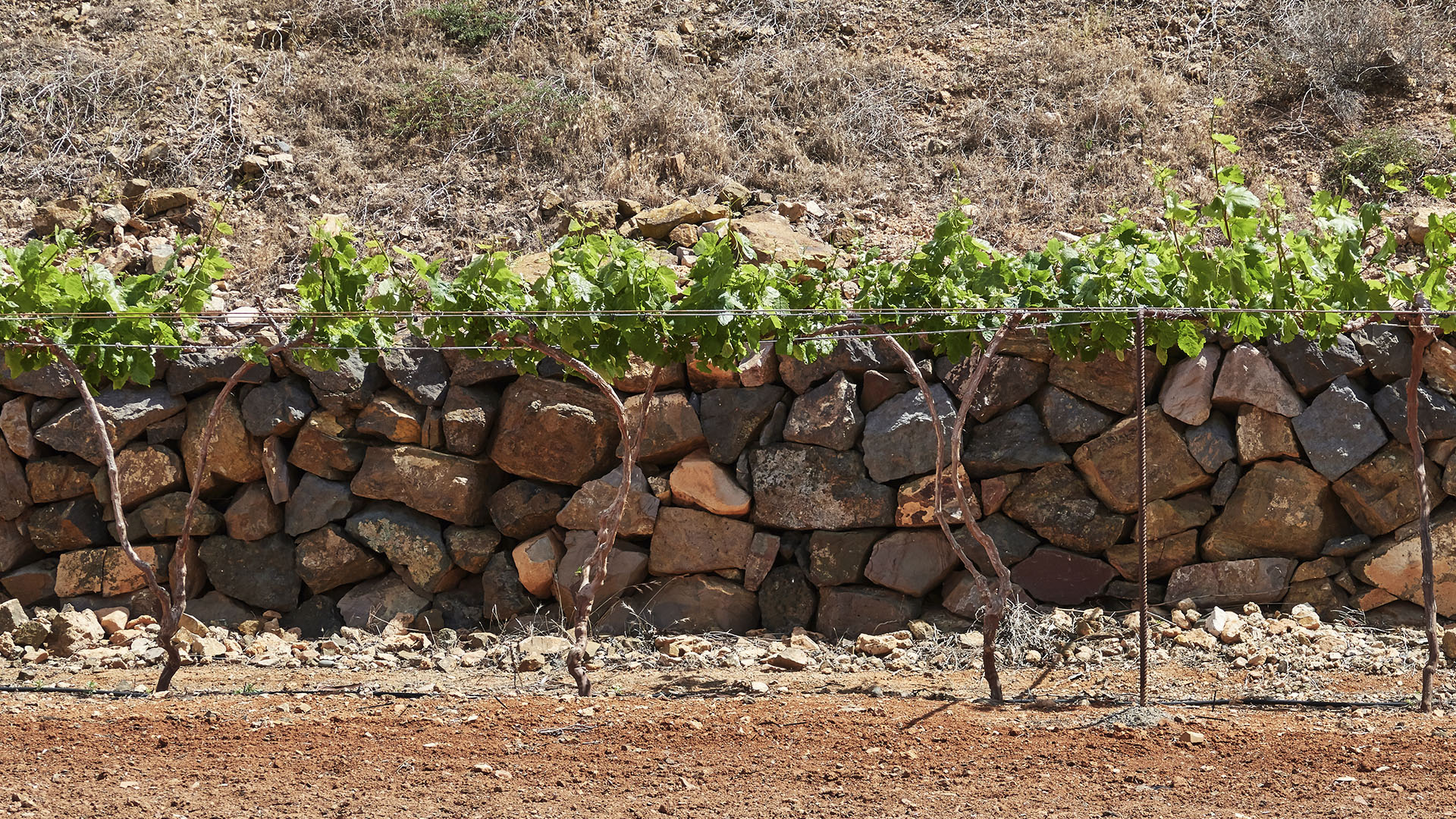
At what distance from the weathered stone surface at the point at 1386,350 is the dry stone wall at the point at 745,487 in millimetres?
11

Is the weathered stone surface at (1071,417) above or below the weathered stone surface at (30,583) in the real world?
above

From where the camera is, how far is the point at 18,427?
6.09 meters

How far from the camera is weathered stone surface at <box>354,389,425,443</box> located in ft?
19.3

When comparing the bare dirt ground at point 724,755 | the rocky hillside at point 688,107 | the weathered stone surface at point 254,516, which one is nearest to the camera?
the bare dirt ground at point 724,755

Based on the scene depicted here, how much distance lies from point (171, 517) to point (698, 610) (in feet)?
8.90

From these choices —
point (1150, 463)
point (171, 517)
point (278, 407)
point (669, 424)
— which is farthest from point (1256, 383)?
point (171, 517)

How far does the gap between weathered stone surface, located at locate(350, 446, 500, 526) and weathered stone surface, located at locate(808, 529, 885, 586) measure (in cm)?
171

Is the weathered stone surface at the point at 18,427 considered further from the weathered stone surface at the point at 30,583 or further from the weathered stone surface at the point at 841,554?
the weathered stone surface at the point at 841,554

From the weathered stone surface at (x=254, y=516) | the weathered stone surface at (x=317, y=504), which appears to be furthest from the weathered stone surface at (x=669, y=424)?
the weathered stone surface at (x=254, y=516)

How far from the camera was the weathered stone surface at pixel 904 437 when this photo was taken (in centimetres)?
559

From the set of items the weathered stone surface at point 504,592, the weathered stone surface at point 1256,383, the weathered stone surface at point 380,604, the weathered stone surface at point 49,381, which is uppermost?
the weathered stone surface at point 1256,383

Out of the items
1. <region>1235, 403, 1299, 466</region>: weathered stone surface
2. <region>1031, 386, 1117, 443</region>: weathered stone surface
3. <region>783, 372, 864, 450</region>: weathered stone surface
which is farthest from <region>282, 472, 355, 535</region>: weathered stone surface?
<region>1235, 403, 1299, 466</region>: weathered stone surface

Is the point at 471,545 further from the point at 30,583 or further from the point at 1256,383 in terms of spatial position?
the point at 1256,383

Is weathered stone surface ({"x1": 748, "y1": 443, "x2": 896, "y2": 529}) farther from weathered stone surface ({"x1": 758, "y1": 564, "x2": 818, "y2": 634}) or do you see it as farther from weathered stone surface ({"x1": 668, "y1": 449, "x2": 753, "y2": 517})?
weathered stone surface ({"x1": 758, "y1": 564, "x2": 818, "y2": 634})
